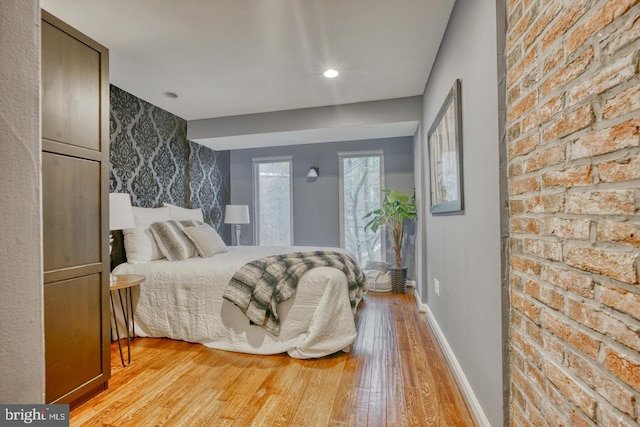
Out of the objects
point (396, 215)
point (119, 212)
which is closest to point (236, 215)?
point (119, 212)

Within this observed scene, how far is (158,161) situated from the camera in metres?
3.70


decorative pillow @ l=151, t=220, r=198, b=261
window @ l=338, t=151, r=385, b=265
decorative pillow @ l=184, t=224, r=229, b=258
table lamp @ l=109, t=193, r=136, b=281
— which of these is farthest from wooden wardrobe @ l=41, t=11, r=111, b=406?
window @ l=338, t=151, r=385, b=265

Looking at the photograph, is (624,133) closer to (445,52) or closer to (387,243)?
(445,52)

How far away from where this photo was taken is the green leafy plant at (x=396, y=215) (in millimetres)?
4090

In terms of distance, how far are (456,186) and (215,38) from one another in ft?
6.70

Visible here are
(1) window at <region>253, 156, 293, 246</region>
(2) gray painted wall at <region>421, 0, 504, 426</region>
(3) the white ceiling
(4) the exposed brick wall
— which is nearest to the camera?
(4) the exposed brick wall

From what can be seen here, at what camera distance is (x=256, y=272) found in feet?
8.05

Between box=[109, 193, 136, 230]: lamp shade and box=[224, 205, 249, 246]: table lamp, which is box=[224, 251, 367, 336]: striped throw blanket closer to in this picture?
box=[109, 193, 136, 230]: lamp shade

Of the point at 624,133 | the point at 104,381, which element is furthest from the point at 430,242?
the point at 104,381

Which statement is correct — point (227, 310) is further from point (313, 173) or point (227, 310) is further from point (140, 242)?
point (313, 173)

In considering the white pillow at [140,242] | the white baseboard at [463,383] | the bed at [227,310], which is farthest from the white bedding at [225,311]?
the white baseboard at [463,383]

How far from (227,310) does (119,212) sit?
3.90 ft

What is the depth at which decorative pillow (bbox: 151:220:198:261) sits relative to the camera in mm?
2941

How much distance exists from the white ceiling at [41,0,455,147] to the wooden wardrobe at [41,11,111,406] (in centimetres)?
48
